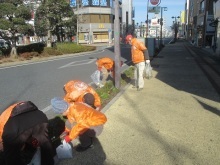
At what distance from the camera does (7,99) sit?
7.12 meters

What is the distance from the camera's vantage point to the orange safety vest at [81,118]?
3322mm

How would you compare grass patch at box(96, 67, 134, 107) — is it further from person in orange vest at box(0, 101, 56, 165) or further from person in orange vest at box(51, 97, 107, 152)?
person in orange vest at box(0, 101, 56, 165)

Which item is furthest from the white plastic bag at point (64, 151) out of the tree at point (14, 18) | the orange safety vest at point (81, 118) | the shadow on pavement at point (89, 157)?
the tree at point (14, 18)

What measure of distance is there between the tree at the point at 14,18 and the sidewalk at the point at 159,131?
13451 millimetres

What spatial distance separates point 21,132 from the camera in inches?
99.7

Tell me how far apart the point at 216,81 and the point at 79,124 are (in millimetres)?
7097

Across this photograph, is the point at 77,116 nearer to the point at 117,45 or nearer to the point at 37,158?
the point at 37,158

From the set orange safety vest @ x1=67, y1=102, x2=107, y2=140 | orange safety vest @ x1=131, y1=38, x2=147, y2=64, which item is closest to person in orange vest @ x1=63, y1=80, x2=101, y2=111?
orange safety vest @ x1=67, y1=102, x2=107, y2=140

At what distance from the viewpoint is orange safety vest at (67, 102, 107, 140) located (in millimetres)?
3322

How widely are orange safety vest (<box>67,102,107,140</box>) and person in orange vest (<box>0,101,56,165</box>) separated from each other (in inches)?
22.5

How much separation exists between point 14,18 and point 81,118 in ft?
55.3

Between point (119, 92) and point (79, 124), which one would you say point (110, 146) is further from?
point (119, 92)

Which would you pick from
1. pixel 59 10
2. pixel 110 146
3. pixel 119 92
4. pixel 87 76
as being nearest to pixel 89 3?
pixel 59 10

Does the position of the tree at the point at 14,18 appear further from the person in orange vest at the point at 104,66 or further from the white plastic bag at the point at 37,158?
the white plastic bag at the point at 37,158
